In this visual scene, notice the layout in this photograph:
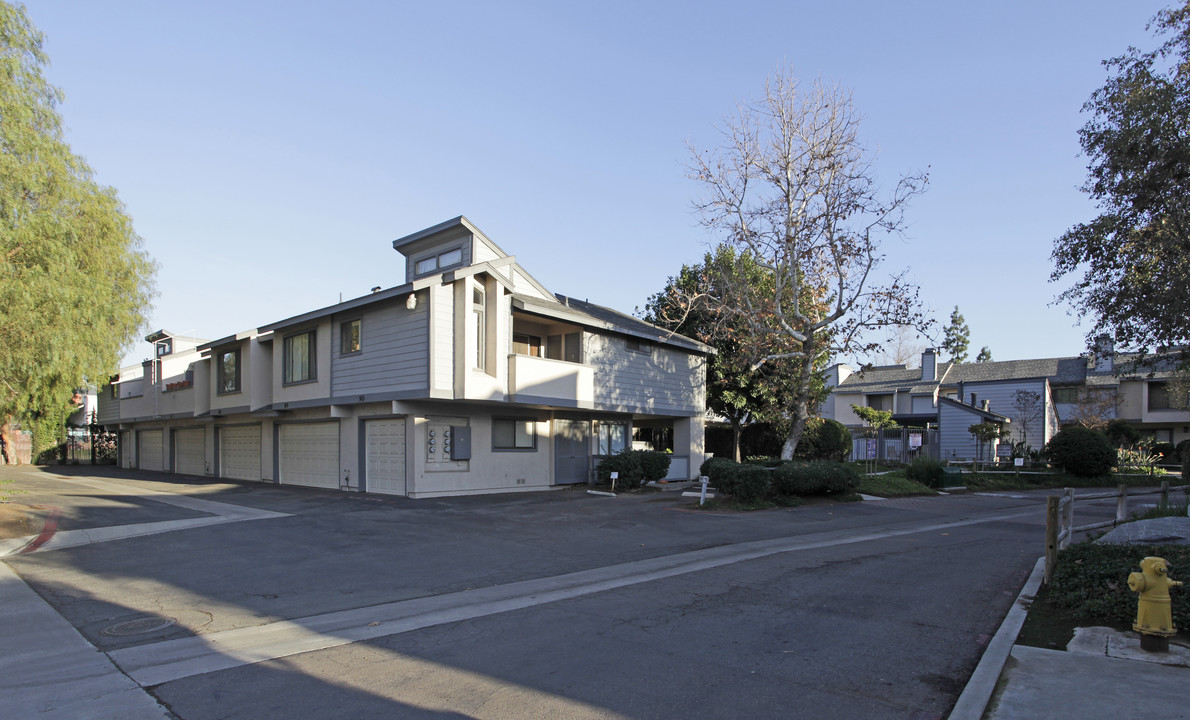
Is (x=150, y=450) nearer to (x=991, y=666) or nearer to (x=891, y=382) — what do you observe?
(x=991, y=666)

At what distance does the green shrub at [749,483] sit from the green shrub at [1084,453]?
58.0ft

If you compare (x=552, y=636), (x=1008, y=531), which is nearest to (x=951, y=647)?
(x=552, y=636)

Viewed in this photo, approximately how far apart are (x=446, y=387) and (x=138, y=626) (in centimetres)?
1113

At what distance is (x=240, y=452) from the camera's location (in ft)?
90.3

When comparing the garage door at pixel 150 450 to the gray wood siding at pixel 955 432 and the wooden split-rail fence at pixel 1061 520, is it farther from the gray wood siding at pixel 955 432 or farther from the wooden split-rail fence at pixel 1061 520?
the gray wood siding at pixel 955 432

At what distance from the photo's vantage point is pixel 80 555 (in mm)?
10984

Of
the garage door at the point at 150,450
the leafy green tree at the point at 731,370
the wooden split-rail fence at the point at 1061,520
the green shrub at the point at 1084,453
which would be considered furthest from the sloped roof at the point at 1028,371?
the garage door at the point at 150,450

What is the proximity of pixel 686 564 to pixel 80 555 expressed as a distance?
371 inches

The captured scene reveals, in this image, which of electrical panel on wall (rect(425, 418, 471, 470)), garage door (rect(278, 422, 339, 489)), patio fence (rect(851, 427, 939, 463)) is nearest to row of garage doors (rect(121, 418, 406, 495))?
garage door (rect(278, 422, 339, 489))

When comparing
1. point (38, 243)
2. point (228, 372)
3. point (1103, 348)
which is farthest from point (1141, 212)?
point (228, 372)

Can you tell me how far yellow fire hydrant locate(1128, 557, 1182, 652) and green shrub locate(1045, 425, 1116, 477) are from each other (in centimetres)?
2607

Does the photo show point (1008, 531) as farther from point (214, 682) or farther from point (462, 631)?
point (214, 682)

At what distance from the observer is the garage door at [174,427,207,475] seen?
101 feet

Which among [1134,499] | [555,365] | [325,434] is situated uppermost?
[555,365]
